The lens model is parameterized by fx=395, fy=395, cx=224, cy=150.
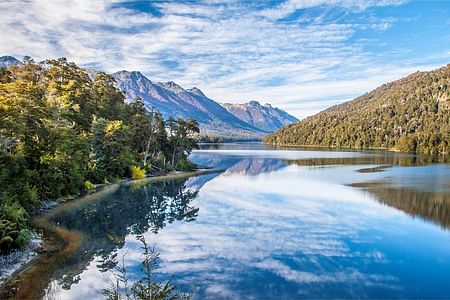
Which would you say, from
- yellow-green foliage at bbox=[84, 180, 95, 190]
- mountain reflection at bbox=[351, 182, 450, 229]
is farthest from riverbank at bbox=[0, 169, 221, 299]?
mountain reflection at bbox=[351, 182, 450, 229]

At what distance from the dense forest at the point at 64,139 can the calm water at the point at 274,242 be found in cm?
356

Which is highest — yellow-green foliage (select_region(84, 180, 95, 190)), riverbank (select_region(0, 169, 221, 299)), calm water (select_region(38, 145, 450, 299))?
yellow-green foliage (select_region(84, 180, 95, 190))

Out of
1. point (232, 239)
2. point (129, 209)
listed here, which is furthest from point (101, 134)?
point (232, 239)

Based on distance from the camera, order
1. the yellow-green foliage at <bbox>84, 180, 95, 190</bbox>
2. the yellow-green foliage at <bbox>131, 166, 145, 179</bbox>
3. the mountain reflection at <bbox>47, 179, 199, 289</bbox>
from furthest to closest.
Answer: the yellow-green foliage at <bbox>131, 166, 145, 179</bbox> < the yellow-green foliage at <bbox>84, 180, 95, 190</bbox> < the mountain reflection at <bbox>47, 179, 199, 289</bbox>

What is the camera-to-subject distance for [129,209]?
107 ft

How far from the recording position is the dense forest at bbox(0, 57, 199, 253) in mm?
24438

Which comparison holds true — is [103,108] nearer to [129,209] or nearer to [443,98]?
[129,209]

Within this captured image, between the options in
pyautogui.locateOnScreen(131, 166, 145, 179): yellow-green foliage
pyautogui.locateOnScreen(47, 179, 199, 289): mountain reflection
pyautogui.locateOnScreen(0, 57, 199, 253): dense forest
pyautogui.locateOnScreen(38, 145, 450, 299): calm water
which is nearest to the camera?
pyautogui.locateOnScreen(38, 145, 450, 299): calm water

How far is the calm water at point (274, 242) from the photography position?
15.9 meters

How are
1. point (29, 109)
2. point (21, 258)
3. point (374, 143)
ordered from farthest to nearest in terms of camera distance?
point (374, 143)
point (29, 109)
point (21, 258)

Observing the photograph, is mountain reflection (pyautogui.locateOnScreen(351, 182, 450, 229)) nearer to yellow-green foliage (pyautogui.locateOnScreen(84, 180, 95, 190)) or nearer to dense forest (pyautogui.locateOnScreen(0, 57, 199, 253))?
dense forest (pyautogui.locateOnScreen(0, 57, 199, 253))

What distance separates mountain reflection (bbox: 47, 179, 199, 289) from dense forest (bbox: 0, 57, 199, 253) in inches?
123

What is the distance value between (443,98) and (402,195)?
596 ft

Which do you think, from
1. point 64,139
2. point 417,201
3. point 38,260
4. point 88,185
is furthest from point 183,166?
point 38,260
